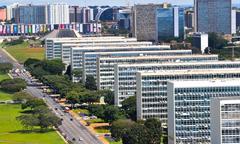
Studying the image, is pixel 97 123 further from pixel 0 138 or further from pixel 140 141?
pixel 140 141

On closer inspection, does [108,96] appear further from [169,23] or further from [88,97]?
[169,23]

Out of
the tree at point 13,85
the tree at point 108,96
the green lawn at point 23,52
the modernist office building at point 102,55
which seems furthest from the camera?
the green lawn at point 23,52

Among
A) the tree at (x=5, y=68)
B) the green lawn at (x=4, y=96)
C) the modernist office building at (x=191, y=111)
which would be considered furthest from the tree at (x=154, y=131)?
the tree at (x=5, y=68)

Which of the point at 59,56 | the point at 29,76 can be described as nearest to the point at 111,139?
the point at 29,76

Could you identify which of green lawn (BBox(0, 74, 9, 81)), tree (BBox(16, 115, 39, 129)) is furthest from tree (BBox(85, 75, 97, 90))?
tree (BBox(16, 115, 39, 129))

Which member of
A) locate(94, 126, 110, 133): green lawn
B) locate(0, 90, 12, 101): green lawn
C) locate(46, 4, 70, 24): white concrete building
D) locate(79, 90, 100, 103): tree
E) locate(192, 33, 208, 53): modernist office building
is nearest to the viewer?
locate(94, 126, 110, 133): green lawn

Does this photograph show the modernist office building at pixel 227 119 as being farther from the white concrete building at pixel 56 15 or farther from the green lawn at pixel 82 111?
the white concrete building at pixel 56 15

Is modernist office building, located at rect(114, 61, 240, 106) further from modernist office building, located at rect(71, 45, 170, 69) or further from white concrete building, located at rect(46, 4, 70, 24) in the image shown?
white concrete building, located at rect(46, 4, 70, 24)
